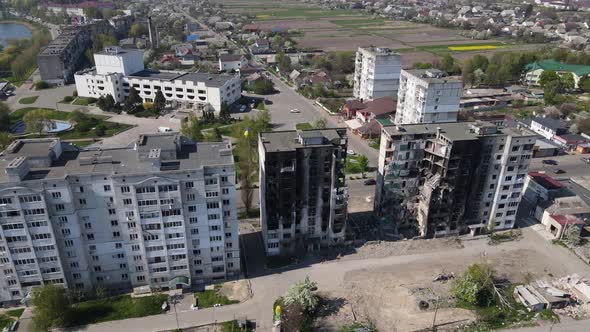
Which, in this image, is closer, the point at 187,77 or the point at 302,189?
the point at 302,189

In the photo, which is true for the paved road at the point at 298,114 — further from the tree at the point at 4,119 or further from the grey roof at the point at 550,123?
the tree at the point at 4,119

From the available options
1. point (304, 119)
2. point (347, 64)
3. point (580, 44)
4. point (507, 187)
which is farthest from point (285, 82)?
point (580, 44)

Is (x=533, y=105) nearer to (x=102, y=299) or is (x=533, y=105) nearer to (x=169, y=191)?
(x=169, y=191)

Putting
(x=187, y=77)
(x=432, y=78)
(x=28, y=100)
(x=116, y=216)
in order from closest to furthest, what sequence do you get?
(x=116, y=216)
(x=432, y=78)
(x=187, y=77)
(x=28, y=100)

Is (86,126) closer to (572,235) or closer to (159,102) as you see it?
(159,102)

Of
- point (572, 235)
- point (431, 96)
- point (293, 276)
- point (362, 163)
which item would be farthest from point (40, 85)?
point (572, 235)

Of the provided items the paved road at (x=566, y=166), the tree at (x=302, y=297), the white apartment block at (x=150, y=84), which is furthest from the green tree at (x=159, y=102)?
the paved road at (x=566, y=166)
